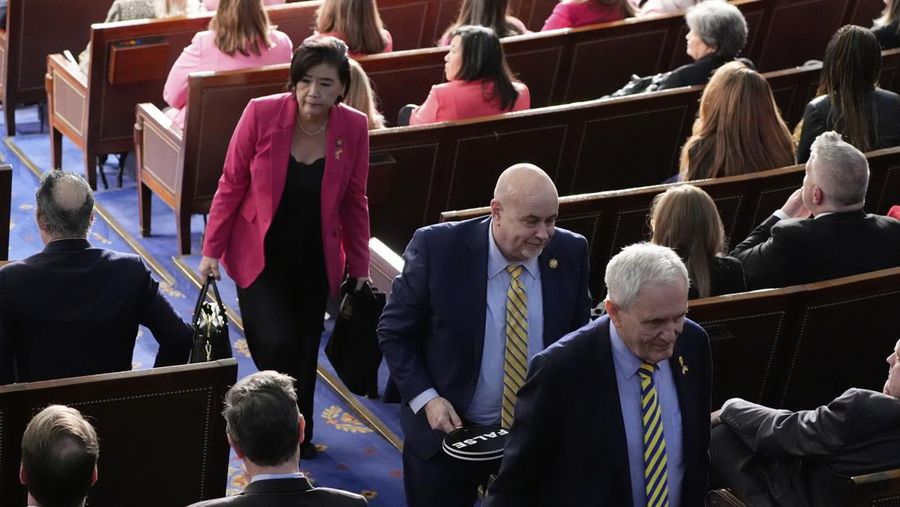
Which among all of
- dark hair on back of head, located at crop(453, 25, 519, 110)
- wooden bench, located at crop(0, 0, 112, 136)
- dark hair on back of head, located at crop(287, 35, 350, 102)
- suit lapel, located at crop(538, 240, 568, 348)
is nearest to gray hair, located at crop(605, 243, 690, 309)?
suit lapel, located at crop(538, 240, 568, 348)

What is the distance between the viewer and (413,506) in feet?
13.0

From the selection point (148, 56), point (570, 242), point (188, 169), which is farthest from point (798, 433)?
point (148, 56)

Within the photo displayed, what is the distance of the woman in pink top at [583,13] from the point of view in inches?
310

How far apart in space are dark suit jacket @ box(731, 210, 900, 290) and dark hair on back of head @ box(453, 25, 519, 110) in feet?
5.85

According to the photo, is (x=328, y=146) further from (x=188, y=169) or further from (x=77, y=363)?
(x=188, y=169)

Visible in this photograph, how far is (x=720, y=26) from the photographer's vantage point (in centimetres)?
669

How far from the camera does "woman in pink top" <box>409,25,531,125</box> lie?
619cm

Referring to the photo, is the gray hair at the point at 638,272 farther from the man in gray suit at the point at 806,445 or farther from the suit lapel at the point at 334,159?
the suit lapel at the point at 334,159

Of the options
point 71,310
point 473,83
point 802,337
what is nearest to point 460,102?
point 473,83

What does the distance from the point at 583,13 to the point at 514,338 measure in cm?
441

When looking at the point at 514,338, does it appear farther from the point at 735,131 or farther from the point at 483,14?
the point at 483,14

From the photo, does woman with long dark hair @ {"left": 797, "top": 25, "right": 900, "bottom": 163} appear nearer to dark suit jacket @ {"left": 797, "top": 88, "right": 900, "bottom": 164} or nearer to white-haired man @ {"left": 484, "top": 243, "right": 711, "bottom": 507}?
dark suit jacket @ {"left": 797, "top": 88, "right": 900, "bottom": 164}

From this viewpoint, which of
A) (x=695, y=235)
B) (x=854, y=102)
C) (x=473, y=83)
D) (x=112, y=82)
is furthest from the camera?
(x=112, y=82)

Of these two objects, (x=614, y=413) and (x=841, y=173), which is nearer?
(x=614, y=413)
